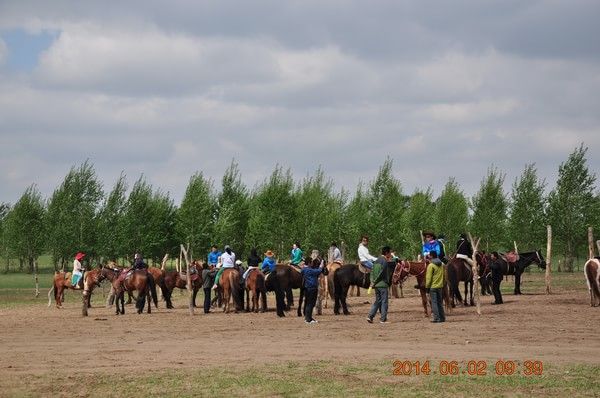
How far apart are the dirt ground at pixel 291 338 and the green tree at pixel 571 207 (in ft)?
130

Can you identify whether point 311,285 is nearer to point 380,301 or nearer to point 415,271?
point 380,301

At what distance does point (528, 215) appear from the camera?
7088 cm

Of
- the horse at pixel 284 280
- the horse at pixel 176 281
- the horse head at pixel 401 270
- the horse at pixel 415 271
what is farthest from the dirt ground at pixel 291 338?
the horse at pixel 176 281

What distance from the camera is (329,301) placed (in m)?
36.8

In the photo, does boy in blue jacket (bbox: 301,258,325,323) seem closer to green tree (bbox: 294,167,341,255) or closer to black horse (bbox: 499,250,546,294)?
black horse (bbox: 499,250,546,294)

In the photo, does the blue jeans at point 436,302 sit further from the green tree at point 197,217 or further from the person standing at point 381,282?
the green tree at point 197,217

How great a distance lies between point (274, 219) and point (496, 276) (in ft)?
120

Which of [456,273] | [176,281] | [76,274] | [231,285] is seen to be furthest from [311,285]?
[76,274]

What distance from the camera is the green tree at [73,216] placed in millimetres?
69375

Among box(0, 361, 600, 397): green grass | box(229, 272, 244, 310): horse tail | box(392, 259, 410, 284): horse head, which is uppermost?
box(392, 259, 410, 284): horse head

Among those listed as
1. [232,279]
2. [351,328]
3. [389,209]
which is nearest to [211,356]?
[351,328]

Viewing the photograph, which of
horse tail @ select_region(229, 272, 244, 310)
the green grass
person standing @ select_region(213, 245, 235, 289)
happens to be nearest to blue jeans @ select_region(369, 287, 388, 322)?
horse tail @ select_region(229, 272, 244, 310)
